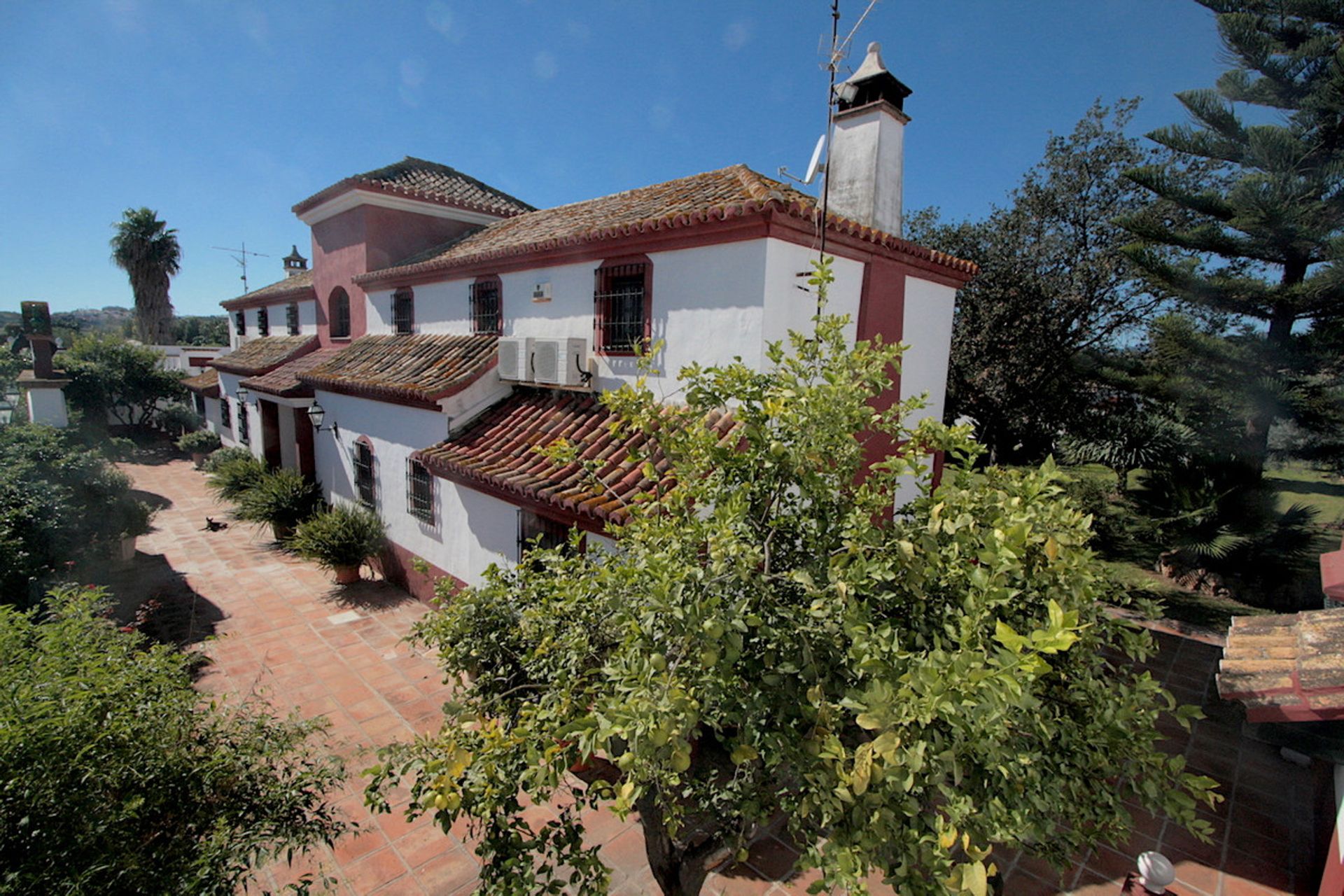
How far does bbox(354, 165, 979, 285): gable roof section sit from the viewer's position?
5926 mm

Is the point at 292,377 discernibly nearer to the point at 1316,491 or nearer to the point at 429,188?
the point at 429,188

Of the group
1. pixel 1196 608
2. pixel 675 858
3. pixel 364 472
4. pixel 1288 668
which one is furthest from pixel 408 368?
pixel 1196 608

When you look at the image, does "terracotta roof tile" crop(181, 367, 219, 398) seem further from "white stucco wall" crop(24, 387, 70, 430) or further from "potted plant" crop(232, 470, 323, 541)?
"potted plant" crop(232, 470, 323, 541)

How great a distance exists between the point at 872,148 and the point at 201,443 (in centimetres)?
2471

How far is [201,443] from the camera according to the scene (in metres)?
21.1

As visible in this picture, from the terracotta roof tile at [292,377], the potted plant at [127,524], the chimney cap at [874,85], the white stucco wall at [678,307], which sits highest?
the chimney cap at [874,85]

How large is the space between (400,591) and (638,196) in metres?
7.93

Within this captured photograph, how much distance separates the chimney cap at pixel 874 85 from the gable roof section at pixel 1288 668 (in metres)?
7.22

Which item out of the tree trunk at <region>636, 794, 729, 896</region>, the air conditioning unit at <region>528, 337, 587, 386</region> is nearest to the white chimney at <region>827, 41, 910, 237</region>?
the air conditioning unit at <region>528, 337, 587, 386</region>

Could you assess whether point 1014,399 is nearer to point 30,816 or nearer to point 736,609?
point 736,609

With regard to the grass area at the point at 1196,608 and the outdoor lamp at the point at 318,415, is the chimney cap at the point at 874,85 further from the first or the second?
the outdoor lamp at the point at 318,415

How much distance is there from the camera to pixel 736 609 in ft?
7.40

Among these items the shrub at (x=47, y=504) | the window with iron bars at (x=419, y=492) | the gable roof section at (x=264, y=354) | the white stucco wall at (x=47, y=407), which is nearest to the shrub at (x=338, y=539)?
the window with iron bars at (x=419, y=492)

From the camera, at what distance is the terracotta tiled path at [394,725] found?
15.3 feet
